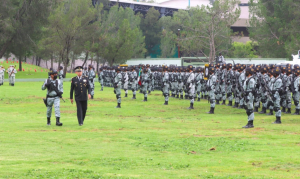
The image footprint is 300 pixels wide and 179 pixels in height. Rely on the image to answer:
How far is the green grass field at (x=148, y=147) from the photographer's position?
377 inches

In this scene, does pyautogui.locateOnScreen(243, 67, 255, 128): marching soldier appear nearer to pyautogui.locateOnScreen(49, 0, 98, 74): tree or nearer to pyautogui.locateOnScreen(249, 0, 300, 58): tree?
pyautogui.locateOnScreen(249, 0, 300, 58): tree

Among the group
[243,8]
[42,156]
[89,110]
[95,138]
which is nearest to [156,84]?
[89,110]

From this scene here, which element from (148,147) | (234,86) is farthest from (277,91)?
(148,147)

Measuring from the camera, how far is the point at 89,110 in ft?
77.6

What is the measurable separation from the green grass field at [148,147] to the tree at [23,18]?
39.0 metres

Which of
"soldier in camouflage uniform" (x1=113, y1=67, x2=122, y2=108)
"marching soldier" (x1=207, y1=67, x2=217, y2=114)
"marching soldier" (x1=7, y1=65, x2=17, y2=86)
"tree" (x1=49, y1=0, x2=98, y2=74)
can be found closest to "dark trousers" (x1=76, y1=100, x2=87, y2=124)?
"soldier in camouflage uniform" (x1=113, y1=67, x2=122, y2=108)

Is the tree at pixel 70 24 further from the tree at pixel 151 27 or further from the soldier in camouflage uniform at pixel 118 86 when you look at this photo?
the soldier in camouflage uniform at pixel 118 86

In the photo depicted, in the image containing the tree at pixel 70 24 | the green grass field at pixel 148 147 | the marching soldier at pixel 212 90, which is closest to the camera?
the green grass field at pixel 148 147

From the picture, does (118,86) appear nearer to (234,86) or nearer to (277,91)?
(234,86)

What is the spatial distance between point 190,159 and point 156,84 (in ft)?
105

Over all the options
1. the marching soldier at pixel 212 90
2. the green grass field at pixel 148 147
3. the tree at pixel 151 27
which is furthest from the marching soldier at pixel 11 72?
the tree at pixel 151 27

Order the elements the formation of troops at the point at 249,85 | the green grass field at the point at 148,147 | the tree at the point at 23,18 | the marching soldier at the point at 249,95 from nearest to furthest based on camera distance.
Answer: the green grass field at the point at 148,147
the marching soldier at the point at 249,95
the formation of troops at the point at 249,85
the tree at the point at 23,18

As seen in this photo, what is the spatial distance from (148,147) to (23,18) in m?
50.6

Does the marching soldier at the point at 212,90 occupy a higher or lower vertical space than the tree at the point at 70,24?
lower
